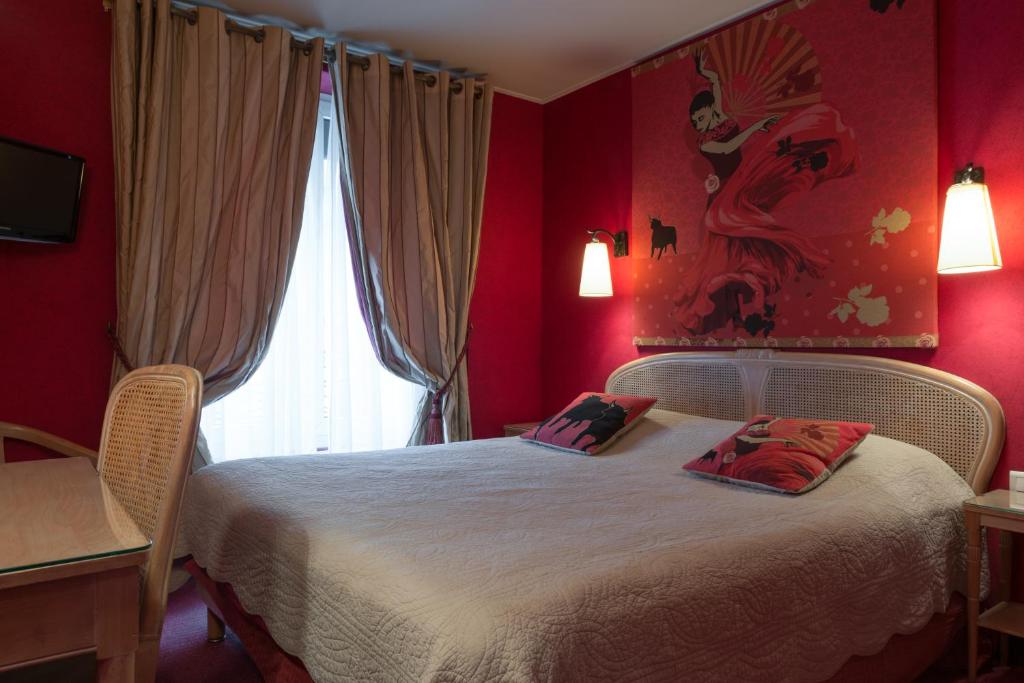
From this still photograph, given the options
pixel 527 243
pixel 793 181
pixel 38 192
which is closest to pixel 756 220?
pixel 793 181

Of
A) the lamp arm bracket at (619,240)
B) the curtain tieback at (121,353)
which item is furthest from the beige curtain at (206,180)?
the lamp arm bracket at (619,240)

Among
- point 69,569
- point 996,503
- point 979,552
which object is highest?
point 69,569

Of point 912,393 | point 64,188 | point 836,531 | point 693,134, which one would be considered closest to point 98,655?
point 836,531

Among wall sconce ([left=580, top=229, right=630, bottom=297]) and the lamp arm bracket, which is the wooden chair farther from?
the lamp arm bracket

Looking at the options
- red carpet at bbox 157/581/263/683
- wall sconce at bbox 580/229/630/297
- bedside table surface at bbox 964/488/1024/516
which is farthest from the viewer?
wall sconce at bbox 580/229/630/297

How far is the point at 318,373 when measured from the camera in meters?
3.43

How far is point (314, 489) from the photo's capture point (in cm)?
205

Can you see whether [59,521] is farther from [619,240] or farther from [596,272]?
[619,240]

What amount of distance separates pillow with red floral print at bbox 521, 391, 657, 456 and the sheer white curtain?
0.99m

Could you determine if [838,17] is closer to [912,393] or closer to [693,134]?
[693,134]

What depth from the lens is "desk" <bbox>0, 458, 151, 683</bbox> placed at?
3.04 ft

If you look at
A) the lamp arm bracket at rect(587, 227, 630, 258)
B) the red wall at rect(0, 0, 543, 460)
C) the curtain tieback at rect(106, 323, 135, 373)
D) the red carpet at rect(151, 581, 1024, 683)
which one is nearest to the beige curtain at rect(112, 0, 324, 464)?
the curtain tieback at rect(106, 323, 135, 373)

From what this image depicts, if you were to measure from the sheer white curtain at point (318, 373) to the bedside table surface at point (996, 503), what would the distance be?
2.60 m

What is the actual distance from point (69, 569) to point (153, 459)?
23.7 inches
